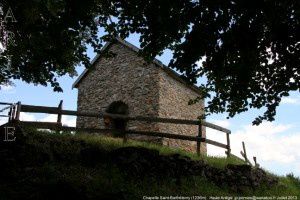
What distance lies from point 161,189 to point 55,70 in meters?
5.18

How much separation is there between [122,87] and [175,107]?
11.3 ft

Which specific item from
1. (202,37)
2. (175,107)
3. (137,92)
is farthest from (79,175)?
(175,107)

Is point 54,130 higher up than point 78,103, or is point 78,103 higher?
point 78,103

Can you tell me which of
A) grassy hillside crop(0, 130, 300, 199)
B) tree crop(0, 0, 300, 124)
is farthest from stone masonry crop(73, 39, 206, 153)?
tree crop(0, 0, 300, 124)

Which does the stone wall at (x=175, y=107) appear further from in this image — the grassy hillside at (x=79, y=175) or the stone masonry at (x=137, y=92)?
the grassy hillside at (x=79, y=175)

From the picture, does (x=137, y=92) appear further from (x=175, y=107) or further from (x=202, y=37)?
(x=202, y=37)

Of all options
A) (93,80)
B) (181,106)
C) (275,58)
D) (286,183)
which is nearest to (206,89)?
(275,58)

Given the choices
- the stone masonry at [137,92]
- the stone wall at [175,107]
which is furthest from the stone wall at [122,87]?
the stone wall at [175,107]

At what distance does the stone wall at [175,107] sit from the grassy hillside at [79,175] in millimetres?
7060

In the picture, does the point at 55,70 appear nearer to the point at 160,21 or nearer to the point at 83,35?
the point at 83,35

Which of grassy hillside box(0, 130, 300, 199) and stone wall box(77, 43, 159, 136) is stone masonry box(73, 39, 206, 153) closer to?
stone wall box(77, 43, 159, 136)

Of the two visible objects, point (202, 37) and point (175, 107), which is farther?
point (175, 107)

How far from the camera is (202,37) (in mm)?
10172

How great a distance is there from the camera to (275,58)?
36.4ft
